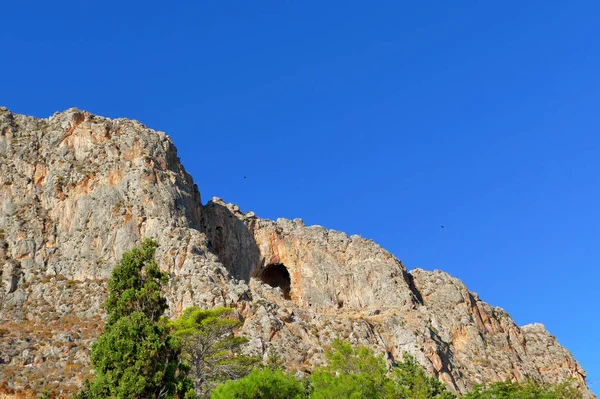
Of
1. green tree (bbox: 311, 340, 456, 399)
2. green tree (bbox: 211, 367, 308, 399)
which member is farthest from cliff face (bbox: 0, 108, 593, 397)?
green tree (bbox: 211, 367, 308, 399)

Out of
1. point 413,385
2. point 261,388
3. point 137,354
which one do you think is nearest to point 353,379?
point 261,388

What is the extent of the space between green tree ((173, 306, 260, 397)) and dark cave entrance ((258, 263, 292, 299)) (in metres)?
55.6

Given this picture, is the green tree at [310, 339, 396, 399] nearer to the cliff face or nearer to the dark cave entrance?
the cliff face

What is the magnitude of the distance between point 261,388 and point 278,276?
75.7 meters

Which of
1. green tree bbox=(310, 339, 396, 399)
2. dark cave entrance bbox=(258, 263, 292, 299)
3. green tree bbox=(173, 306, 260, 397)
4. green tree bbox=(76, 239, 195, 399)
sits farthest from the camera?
dark cave entrance bbox=(258, 263, 292, 299)

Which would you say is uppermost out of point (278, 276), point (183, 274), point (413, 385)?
point (278, 276)

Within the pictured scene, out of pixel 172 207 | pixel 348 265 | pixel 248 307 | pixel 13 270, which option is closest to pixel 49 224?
pixel 13 270

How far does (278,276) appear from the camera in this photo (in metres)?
114

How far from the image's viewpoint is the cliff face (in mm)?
74812

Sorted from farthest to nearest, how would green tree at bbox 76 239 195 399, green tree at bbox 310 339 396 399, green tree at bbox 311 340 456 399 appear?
green tree at bbox 311 340 456 399 < green tree at bbox 310 339 396 399 < green tree at bbox 76 239 195 399

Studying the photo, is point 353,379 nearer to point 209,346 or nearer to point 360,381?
point 360,381

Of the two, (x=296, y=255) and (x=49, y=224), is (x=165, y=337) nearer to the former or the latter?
(x=49, y=224)

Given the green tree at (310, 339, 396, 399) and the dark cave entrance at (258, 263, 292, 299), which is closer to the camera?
the green tree at (310, 339, 396, 399)

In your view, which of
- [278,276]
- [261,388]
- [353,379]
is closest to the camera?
[261,388]
